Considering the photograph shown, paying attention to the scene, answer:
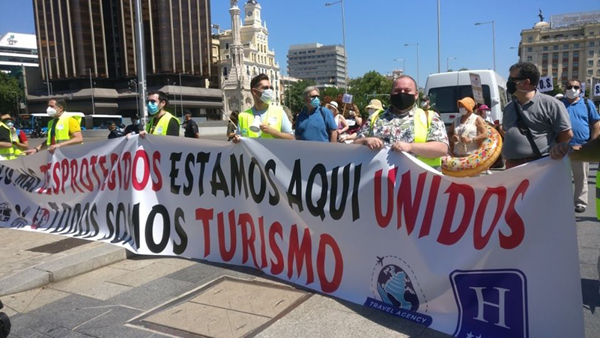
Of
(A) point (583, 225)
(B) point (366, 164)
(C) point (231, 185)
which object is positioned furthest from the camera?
(A) point (583, 225)

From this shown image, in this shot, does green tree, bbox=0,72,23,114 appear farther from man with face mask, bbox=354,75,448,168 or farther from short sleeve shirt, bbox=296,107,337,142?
man with face mask, bbox=354,75,448,168

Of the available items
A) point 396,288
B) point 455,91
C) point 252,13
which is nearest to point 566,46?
point 252,13

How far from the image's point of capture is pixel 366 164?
3609 mm

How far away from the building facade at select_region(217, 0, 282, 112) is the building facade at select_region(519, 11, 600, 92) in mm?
74221

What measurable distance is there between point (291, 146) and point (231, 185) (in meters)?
0.82

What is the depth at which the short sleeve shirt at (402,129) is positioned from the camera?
3.79 meters

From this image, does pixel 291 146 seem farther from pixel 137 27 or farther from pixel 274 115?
pixel 137 27

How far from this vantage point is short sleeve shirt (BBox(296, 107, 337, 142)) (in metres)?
5.93

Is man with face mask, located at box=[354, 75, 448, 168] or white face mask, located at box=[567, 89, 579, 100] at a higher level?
white face mask, located at box=[567, 89, 579, 100]

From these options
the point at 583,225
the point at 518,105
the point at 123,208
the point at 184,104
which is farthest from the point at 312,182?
the point at 184,104

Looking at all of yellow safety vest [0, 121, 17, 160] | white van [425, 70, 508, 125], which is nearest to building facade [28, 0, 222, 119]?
white van [425, 70, 508, 125]

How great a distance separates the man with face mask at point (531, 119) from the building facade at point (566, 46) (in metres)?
138

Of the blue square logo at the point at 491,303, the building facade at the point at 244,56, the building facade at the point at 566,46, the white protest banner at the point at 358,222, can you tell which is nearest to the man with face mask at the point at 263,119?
the white protest banner at the point at 358,222

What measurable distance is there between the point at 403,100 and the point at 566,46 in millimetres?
146417
